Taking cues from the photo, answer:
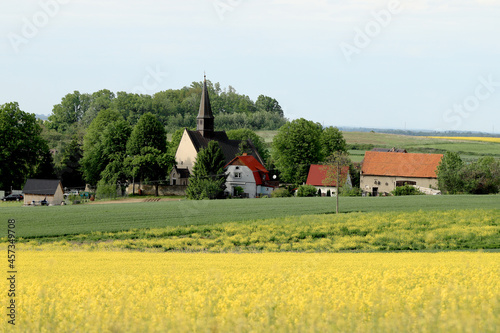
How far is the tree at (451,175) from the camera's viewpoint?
64688 mm

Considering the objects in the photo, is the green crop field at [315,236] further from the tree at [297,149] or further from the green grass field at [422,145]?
the green grass field at [422,145]

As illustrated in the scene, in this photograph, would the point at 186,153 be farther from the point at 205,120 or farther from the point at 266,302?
the point at 266,302

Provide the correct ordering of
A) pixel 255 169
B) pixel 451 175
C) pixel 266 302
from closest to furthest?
pixel 266 302 → pixel 451 175 → pixel 255 169

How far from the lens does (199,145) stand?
8694 cm

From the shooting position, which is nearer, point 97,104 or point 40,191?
point 40,191

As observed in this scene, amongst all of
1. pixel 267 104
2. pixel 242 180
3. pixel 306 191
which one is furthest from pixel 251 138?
pixel 267 104

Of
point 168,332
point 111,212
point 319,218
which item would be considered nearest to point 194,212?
point 111,212

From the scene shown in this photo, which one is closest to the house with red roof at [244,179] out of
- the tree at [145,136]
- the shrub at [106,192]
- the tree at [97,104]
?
the tree at [145,136]

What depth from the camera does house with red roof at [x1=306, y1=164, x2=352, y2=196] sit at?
235ft

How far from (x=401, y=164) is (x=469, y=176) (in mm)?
15836

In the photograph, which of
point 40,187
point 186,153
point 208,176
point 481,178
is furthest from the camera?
point 186,153

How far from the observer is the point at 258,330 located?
370 inches

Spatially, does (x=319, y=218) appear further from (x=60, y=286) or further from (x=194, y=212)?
(x=60, y=286)

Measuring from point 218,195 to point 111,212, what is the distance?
2486 cm
